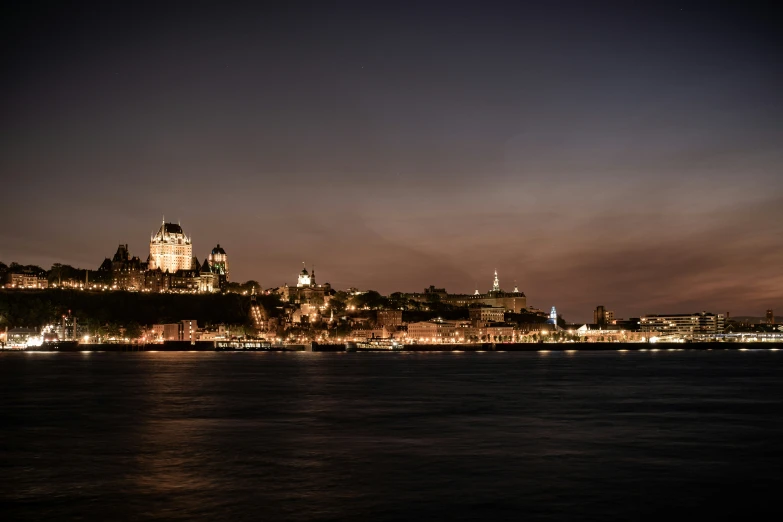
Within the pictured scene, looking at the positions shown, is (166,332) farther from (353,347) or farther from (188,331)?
(353,347)

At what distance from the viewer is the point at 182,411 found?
1523 inches

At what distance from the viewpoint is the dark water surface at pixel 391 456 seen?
1830cm

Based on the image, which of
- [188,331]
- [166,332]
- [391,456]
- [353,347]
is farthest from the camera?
[188,331]

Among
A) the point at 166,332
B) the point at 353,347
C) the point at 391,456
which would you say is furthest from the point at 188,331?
the point at 391,456

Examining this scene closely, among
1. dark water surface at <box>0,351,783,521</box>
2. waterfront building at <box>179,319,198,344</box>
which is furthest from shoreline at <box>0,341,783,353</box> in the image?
dark water surface at <box>0,351,783,521</box>

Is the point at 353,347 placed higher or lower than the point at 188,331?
lower

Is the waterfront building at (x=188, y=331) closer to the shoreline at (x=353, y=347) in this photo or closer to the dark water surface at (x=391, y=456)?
the shoreline at (x=353, y=347)

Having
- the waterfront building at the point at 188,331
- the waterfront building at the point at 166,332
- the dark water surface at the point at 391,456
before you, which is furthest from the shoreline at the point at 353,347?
the dark water surface at the point at 391,456

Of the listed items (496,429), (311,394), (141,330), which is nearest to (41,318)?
(141,330)

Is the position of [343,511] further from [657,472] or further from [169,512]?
[657,472]

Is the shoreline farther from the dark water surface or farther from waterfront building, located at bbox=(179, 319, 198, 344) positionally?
the dark water surface

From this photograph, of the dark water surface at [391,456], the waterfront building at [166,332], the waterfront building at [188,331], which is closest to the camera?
the dark water surface at [391,456]

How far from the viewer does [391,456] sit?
24906mm

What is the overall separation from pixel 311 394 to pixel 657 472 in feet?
97.3
